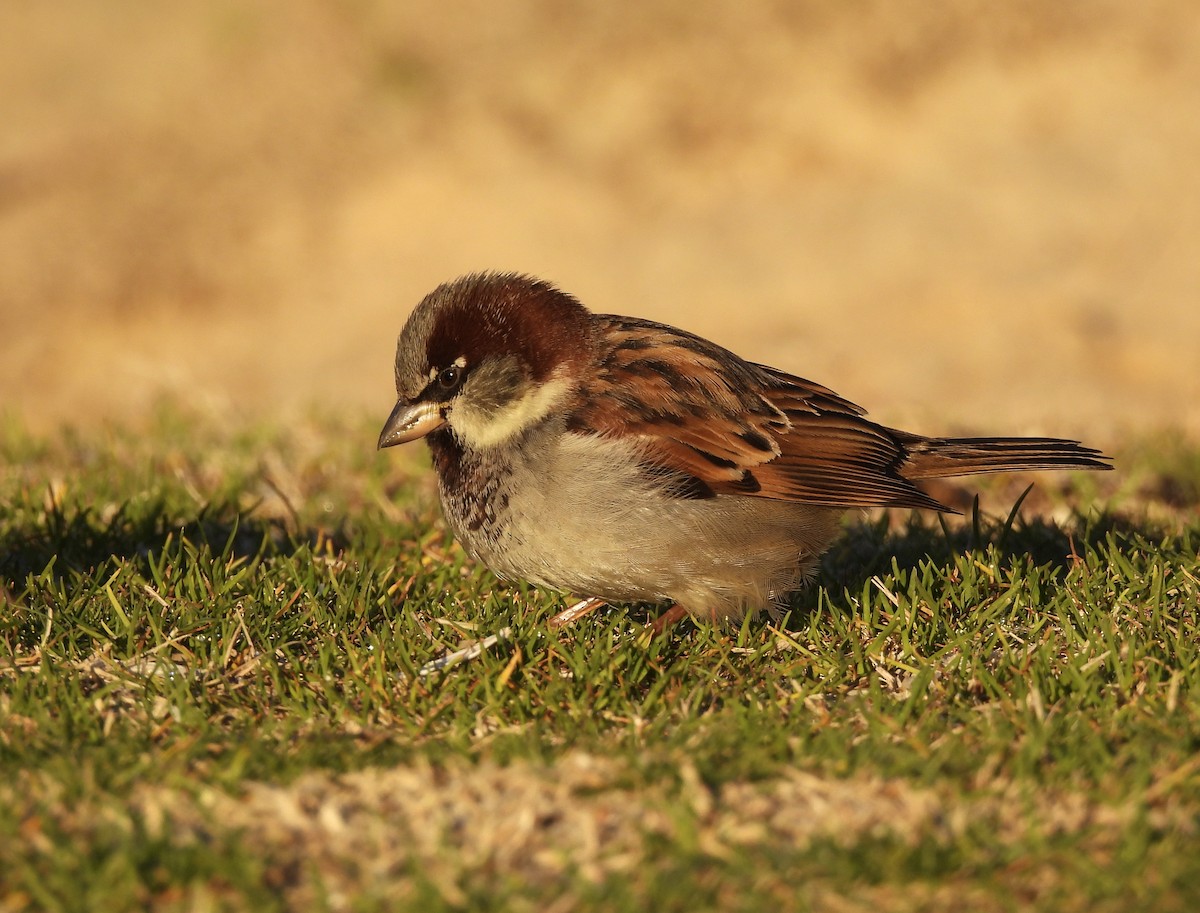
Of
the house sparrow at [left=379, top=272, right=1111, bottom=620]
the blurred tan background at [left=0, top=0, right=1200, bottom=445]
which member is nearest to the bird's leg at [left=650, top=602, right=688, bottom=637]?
the house sparrow at [left=379, top=272, right=1111, bottom=620]

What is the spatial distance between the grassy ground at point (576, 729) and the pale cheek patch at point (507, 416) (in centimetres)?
63

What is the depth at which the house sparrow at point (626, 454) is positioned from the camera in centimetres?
514

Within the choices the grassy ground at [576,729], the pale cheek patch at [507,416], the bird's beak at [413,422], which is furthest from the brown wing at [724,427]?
the bird's beak at [413,422]

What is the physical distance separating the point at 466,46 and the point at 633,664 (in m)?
15.9

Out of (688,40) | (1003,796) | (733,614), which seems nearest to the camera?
(1003,796)

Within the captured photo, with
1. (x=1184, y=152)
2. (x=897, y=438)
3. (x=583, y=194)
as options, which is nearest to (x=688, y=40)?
(x=583, y=194)

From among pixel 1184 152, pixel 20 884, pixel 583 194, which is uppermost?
pixel 1184 152

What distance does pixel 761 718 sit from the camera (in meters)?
4.38

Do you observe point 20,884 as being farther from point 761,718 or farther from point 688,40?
point 688,40

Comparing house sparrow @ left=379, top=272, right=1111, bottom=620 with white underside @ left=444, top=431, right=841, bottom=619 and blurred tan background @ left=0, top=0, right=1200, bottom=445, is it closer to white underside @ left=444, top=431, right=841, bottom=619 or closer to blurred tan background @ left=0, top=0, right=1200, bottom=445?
white underside @ left=444, top=431, right=841, bottom=619

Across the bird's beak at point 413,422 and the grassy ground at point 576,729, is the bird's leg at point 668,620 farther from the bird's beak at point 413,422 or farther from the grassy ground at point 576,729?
the bird's beak at point 413,422

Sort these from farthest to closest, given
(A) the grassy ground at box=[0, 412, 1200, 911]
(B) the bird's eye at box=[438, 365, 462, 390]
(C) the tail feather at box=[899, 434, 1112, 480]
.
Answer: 1. (C) the tail feather at box=[899, 434, 1112, 480]
2. (B) the bird's eye at box=[438, 365, 462, 390]
3. (A) the grassy ground at box=[0, 412, 1200, 911]

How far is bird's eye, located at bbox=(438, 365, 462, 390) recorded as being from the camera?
5.48 m

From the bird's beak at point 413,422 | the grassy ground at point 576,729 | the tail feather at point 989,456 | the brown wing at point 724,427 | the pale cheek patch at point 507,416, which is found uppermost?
the tail feather at point 989,456
